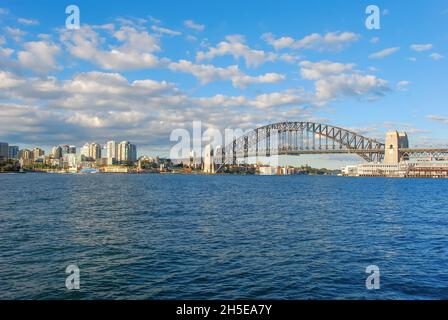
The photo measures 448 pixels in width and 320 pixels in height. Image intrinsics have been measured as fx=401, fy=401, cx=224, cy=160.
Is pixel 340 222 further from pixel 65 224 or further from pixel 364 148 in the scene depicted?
pixel 364 148

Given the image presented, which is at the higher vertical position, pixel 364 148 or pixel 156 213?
pixel 364 148

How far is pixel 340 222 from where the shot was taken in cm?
2747

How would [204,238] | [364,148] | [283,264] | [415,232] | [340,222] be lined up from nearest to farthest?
[283,264] < [204,238] < [415,232] < [340,222] < [364,148]

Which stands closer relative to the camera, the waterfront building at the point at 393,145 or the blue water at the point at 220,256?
the blue water at the point at 220,256

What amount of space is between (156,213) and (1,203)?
16.7 metres

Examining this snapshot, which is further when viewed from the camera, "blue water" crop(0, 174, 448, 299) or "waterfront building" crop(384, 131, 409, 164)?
"waterfront building" crop(384, 131, 409, 164)

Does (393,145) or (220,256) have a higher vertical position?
(393,145)

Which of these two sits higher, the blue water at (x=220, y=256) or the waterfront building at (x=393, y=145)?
the waterfront building at (x=393, y=145)

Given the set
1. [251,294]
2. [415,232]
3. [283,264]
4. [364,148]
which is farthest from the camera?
[364,148]

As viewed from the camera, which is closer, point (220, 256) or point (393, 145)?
point (220, 256)

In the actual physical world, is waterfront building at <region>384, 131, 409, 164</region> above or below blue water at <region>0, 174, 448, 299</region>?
above

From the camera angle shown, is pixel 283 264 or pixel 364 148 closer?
pixel 283 264
